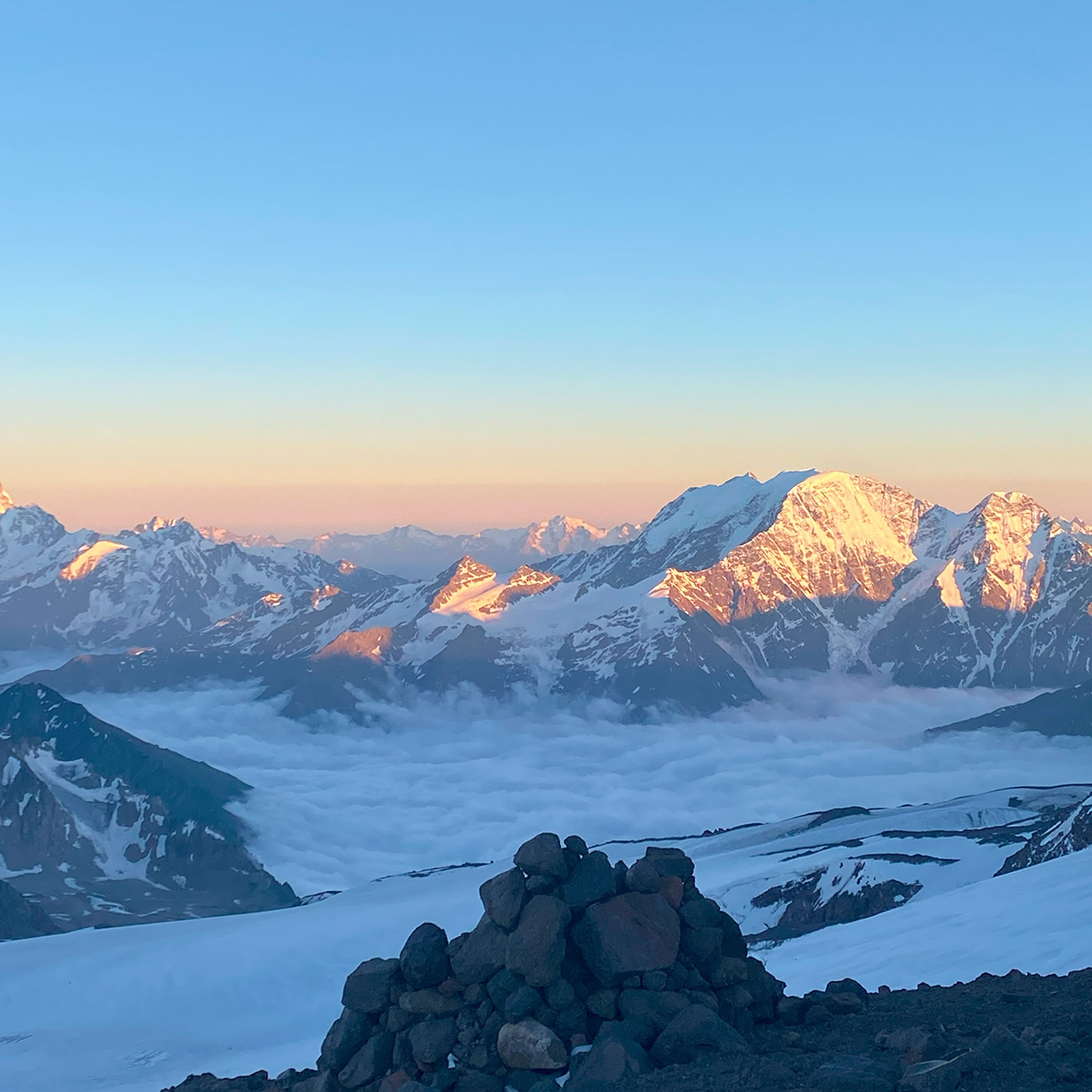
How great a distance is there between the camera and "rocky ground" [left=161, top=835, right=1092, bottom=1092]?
73.7ft

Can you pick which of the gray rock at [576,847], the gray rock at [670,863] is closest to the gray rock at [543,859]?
the gray rock at [576,847]

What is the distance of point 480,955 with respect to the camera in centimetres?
2666

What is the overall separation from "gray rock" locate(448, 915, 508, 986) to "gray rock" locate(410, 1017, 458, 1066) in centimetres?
109

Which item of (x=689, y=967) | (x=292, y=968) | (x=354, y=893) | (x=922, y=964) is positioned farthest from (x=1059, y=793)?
(x=689, y=967)

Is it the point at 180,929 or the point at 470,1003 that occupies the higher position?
the point at 470,1003

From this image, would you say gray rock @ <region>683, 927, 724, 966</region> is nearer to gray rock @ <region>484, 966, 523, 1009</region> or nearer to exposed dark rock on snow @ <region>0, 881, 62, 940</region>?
gray rock @ <region>484, 966, 523, 1009</region>

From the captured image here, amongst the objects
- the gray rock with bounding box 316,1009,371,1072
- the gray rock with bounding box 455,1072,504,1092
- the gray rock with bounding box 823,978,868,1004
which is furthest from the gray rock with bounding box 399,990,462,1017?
the gray rock with bounding box 823,978,868,1004

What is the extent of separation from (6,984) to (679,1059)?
252 feet

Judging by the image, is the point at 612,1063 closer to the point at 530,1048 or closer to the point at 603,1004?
the point at 530,1048

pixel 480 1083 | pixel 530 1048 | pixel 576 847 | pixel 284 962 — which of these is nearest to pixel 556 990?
pixel 530 1048

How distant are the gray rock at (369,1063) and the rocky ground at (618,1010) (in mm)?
41

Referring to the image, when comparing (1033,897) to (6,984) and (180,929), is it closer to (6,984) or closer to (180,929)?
(6,984)

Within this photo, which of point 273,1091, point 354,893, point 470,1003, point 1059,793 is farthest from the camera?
point 1059,793

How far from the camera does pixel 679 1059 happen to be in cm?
2300
